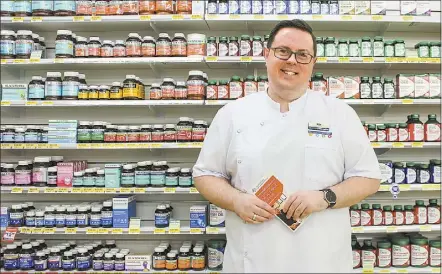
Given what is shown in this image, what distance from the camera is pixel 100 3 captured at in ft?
10.3

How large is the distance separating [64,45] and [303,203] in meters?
2.66

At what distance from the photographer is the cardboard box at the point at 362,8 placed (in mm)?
3078

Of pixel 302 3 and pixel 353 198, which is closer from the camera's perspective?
pixel 353 198

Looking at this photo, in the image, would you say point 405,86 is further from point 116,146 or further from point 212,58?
point 116,146

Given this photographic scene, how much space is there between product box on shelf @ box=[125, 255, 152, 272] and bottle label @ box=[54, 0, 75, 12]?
2.11m

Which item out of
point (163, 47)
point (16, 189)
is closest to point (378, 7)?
point (163, 47)

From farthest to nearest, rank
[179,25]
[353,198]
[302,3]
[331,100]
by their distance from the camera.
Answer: [179,25] < [302,3] < [331,100] < [353,198]

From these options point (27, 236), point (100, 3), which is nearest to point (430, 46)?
point (100, 3)

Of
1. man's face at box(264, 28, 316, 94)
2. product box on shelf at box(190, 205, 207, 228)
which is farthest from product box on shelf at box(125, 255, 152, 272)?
man's face at box(264, 28, 316, 94)

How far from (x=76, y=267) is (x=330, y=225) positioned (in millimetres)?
2447

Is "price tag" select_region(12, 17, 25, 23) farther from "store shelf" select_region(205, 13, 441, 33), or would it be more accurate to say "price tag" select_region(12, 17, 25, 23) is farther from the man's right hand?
the man's right hand

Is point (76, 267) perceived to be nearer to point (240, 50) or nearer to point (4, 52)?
point (4, 52)

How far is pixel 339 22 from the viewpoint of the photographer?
317 centimetres

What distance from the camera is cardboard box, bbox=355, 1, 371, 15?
3078 millimetres
